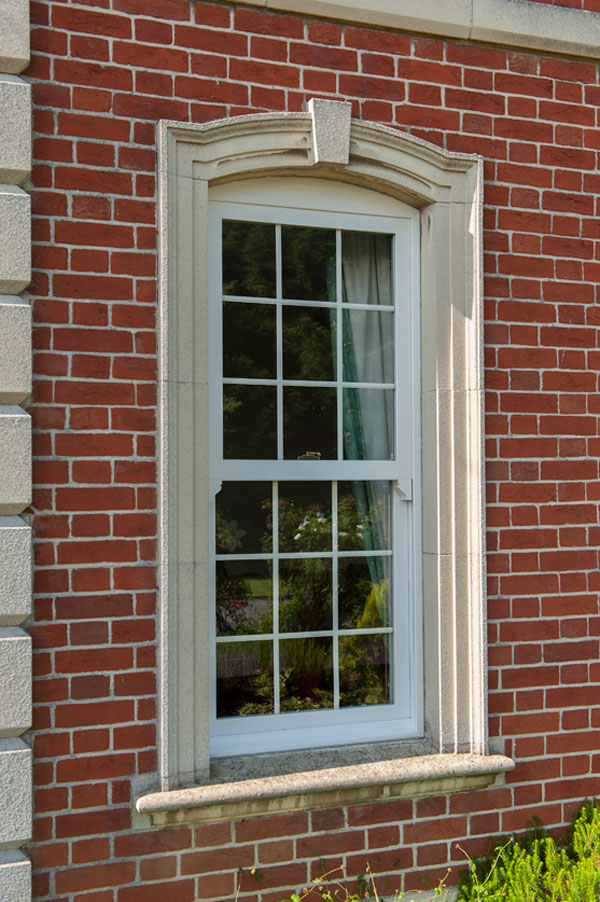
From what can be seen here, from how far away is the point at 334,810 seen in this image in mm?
3676

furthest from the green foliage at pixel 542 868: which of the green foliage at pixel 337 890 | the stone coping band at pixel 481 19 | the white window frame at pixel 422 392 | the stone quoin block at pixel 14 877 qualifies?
the stone coping band at pixel 481 19

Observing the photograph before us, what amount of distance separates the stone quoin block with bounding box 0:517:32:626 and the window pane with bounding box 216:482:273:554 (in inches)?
34.6

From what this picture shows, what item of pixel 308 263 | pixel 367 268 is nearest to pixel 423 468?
pixel 367 268

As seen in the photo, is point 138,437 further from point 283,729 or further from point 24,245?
point 283,729

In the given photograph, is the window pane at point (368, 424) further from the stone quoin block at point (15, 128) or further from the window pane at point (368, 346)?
the stone quoin block at point (15, 128)

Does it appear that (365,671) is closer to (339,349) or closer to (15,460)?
(339,349)

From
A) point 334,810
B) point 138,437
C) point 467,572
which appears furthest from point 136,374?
point 334,810

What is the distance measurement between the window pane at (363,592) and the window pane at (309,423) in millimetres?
548

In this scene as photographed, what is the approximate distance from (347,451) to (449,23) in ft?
6.85

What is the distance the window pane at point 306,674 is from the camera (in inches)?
153

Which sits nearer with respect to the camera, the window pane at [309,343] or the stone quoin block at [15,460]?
the stone quoin block at [15,460]

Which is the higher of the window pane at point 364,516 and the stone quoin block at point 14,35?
the stone quoin block at point 14,35

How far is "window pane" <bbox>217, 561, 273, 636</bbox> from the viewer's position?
12.4ft

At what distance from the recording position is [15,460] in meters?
3.22
